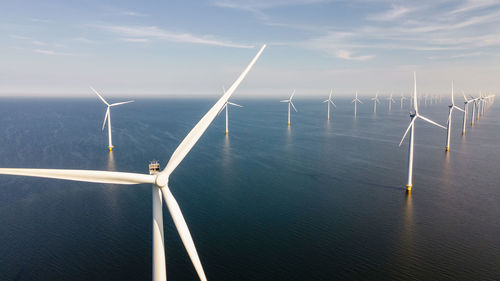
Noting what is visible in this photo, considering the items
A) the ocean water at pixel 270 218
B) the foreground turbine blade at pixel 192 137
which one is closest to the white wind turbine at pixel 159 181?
the foreground turbine blade at pixel 192 137

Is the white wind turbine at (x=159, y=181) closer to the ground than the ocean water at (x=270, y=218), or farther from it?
farther from it

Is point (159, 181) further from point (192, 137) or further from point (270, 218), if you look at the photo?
point (270, 218)

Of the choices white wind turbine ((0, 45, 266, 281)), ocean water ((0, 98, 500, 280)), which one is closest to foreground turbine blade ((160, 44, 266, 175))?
white wind turbine ((0, 45, 266, 281))

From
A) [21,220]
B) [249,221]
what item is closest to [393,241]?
[249,221]

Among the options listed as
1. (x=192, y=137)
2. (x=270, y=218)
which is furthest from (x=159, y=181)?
(x=270, y=218)

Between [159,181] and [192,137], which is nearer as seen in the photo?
[159,181]

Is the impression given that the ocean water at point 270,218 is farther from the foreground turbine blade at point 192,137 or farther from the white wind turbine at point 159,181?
the foreground turbine blade at point 192,137

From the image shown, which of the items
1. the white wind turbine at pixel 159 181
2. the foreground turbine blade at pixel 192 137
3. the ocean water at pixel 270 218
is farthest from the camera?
the ocean water at pixel 270 218

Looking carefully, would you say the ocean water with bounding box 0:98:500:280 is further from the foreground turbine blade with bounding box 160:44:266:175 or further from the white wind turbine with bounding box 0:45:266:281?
the foreground turbine blade with bounding box 160:44:266:175
